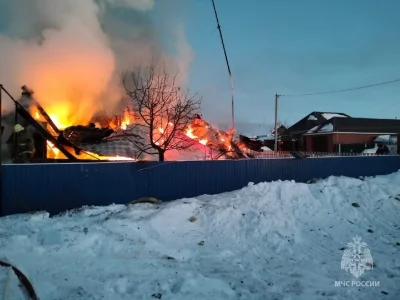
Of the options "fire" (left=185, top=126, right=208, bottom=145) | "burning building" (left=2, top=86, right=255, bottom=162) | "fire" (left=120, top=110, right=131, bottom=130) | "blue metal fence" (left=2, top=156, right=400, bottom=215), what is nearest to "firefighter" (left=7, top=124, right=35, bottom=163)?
"burning building" (left=2, top=86, right=255, bottom=162)

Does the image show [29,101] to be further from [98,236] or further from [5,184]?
[98,236]

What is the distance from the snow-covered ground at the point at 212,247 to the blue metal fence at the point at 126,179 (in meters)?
0.66

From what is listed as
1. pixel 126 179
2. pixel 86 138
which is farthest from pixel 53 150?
pixel 126 179

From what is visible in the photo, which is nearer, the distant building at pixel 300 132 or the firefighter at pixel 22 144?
the firefighter at pixel 22 144

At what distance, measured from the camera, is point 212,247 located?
6633 mm

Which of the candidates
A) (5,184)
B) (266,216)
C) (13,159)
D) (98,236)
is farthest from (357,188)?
(13,159)

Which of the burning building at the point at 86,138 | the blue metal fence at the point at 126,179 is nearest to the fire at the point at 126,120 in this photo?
the burning building at the point at 86,138

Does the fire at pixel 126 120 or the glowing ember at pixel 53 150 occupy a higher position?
the fire at pixel 126 120

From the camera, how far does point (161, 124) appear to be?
15.1m

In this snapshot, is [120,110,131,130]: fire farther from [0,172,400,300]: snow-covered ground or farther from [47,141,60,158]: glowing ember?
[0,172,400,300]: snow-covered ground

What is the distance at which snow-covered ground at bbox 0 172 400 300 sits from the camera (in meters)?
4.55

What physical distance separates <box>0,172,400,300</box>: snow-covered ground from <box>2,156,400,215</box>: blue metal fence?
66cm

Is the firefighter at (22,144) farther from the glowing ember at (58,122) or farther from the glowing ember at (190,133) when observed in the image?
the glowing ember at (190,133)

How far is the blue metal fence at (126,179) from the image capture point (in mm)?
8259
